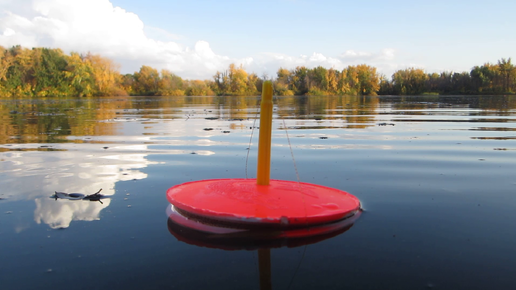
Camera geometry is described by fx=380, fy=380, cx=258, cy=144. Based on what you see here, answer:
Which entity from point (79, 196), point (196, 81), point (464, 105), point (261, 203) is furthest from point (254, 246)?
point (196, 81)

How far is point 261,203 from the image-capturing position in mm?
3436

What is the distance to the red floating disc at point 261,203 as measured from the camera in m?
3.13

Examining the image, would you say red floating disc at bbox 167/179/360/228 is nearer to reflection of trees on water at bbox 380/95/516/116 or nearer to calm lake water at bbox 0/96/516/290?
calm lake water at bbox 0/96/516/290

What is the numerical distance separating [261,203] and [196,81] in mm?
100572

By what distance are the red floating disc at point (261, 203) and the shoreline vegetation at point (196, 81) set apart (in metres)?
60.9

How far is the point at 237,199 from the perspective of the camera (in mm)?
3537

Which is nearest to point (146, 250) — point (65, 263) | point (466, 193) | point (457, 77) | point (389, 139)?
point (65, 263)

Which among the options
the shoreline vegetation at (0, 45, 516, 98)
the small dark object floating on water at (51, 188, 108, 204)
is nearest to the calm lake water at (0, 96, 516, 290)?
the small dark object floating on water at (51, 188, 108, 204)

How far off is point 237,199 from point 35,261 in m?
1.65

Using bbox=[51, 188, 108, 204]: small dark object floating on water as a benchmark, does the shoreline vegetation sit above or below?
above

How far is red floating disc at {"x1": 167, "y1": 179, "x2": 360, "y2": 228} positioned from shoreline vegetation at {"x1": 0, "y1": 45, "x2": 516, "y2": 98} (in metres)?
60.9

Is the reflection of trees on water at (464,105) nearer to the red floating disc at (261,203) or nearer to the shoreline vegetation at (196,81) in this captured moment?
the red floating disc at (261,203)

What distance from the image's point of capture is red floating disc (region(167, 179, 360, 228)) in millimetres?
3135

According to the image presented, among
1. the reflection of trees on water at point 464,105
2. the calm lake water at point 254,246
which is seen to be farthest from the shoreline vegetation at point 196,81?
the calm lake water at point 254,246
